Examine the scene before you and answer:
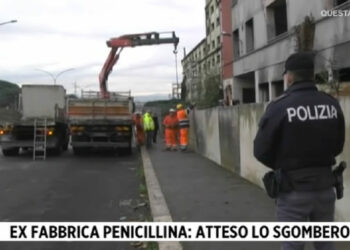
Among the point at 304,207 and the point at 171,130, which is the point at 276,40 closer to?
the point at 171,130

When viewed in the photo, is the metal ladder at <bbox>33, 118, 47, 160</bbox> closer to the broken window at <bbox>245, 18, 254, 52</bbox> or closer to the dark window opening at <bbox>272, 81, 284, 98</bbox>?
the dark window opening at <bbox>272, 81, 284, 98</bbox>

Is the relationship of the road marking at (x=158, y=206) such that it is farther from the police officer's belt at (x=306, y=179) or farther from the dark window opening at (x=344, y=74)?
the dark window opening at (x=344, y=74)

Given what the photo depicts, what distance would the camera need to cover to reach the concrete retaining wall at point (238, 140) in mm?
6746

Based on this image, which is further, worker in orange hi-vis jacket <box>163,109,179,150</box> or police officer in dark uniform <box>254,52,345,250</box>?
worker in orange hi-vis jacket <box>163,109,179,150</box>

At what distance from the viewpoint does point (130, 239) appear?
6.57 m

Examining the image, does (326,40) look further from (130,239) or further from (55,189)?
(130,239)

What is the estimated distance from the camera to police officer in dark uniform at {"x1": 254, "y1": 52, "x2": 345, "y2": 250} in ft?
13.1

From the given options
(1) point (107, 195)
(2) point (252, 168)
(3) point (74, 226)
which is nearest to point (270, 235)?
(3) point (74, 226)

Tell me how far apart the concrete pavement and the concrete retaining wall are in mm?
285

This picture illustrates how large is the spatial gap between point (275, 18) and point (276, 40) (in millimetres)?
2869

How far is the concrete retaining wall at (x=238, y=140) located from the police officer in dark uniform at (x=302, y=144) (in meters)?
2.55

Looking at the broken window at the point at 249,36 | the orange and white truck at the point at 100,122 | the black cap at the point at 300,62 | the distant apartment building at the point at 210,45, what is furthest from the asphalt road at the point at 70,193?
the distant apartment building at the point at 210,45

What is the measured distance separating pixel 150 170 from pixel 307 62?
1035 centimetres

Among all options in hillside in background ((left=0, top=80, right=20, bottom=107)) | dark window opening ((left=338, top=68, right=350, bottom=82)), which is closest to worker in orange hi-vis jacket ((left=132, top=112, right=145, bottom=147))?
hillside in background ((left=0, top=80, right=20, bottom=107))
